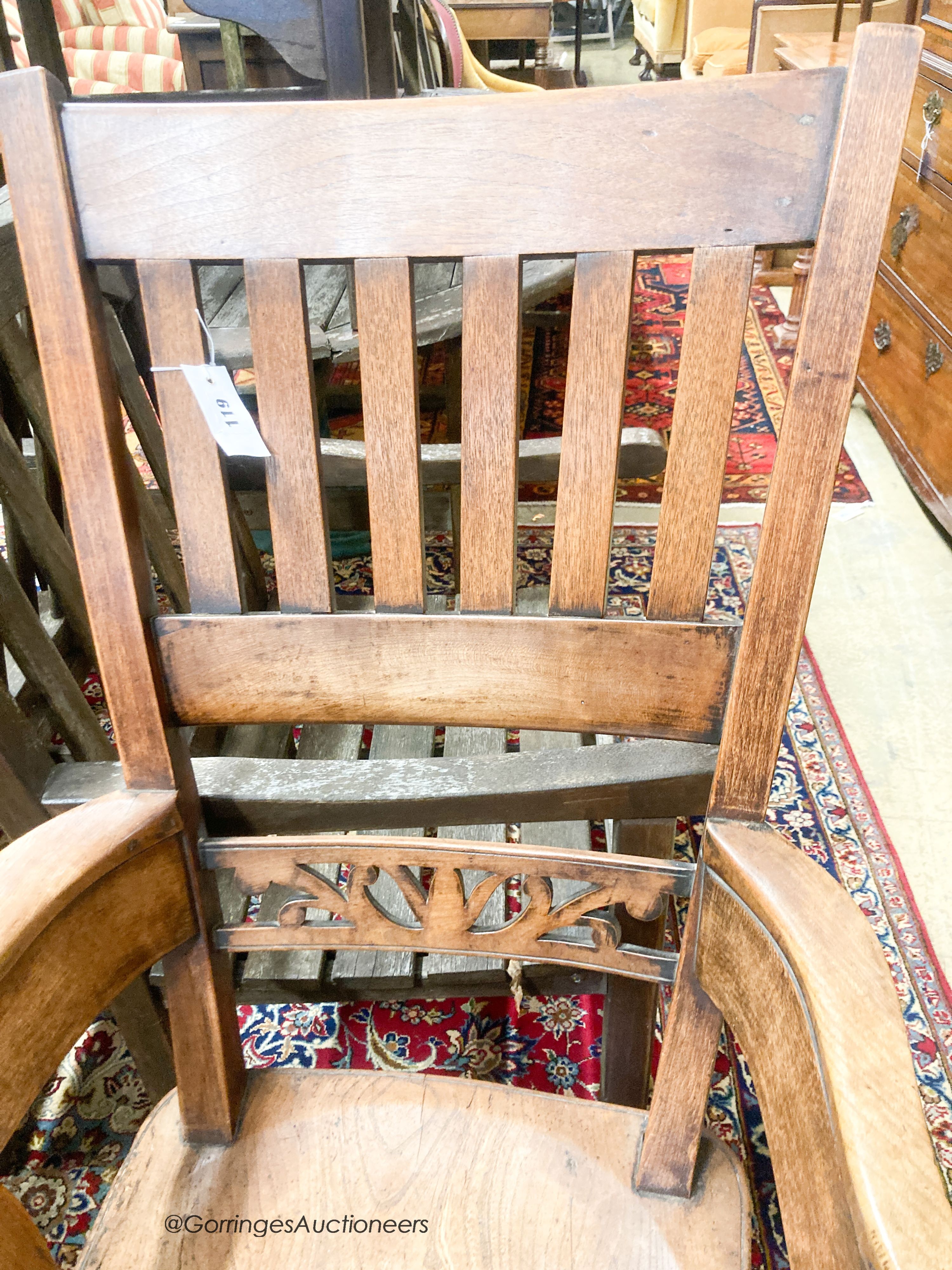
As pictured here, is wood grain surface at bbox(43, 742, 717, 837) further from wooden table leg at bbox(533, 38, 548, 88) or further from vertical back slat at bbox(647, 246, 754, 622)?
wooden table leg at bbox(533, 38, 548, 88)

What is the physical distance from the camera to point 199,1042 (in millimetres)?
625

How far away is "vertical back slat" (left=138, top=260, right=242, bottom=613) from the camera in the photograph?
504 mm

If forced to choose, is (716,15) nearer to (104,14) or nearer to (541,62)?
(541,62)

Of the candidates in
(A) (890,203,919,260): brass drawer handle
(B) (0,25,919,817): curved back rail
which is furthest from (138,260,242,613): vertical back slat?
(A) (890,203,919,260): brass drawer handle

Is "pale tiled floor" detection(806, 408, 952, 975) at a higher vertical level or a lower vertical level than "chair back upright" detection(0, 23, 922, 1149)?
lower

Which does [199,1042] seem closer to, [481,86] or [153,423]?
[153,423]

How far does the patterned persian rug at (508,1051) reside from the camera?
1.03 metres

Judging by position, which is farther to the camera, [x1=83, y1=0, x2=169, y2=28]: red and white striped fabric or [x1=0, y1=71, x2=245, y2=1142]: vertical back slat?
[x1=83, y1=0, x2=169, y2=28]: red and white striped fabric

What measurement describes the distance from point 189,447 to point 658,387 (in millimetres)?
2296

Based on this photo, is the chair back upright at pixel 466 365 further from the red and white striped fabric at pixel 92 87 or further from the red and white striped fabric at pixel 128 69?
the red and white striped fabric at pixel 128 69

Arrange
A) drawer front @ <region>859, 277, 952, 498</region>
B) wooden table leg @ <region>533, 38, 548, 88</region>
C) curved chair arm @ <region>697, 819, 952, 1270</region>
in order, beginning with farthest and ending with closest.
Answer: wooden table leg @ <region>533, 38, 548, 88</region>, drawer front @ <region>859, 277, 952, 498</region>, curved chair arm @ <region>697, 819, 952, 1270</region>

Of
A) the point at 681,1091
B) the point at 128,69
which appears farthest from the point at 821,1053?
the point at 128,69

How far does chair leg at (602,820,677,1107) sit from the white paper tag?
0.50m

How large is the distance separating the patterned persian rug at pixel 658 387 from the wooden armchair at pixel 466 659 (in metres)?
1.55
